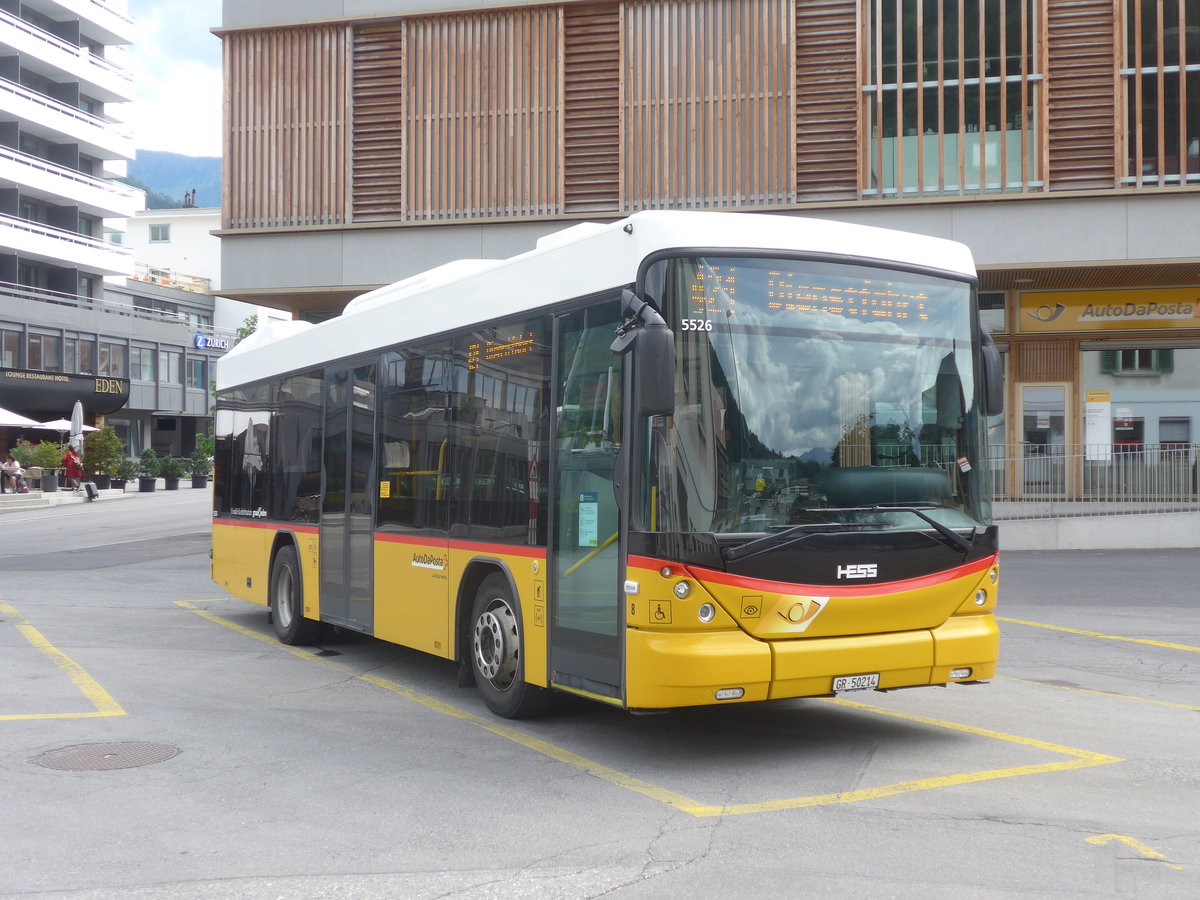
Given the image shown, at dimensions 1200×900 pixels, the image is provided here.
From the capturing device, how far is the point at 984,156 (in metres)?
21.1

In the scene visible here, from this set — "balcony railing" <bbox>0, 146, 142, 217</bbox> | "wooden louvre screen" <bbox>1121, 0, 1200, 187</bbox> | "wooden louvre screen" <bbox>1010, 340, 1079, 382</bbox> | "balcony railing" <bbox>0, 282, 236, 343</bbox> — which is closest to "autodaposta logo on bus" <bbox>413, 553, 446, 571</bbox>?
"wooden louvre screen" <bbox>1121, 0, 1200, 187</bbox>

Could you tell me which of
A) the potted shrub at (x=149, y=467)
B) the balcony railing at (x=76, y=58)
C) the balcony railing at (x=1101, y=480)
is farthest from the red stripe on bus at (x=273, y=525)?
the balcony railing at (x=76, y=58)

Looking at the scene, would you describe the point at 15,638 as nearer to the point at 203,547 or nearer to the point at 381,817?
the point at 381,817

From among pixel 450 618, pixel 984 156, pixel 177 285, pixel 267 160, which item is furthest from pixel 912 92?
pixel 177 285

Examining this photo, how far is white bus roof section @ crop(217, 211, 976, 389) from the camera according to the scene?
700cm

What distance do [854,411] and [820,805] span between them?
216 cm

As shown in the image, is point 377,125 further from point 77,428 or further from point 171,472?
point 171,472

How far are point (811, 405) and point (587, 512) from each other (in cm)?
140

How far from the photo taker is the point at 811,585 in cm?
691

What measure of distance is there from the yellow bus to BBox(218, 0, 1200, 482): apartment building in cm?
1375

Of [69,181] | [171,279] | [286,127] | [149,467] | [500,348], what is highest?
[69,181]

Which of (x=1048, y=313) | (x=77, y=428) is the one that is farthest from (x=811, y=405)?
(x=77, y=428)

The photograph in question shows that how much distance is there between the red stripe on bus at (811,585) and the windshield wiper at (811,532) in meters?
0.12

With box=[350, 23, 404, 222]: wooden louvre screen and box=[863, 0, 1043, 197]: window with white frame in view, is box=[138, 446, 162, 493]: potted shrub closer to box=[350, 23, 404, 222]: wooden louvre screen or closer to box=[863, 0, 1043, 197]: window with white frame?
box=[350, 23, 404, 222]: wooden louvre screen
